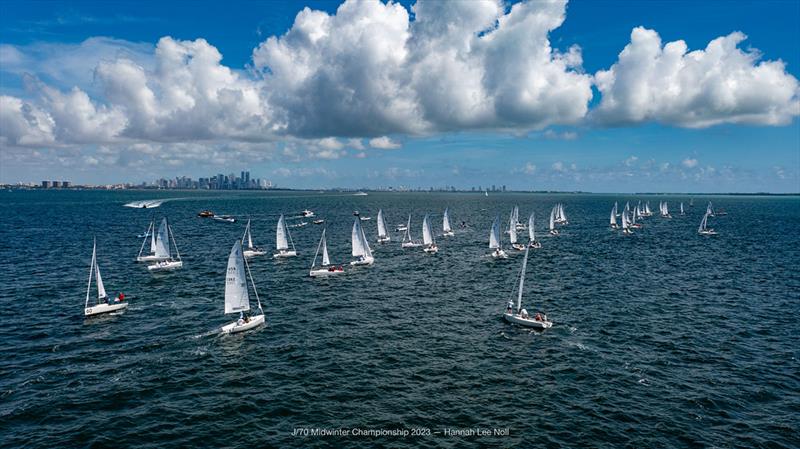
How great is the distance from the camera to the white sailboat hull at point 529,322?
5703 cm

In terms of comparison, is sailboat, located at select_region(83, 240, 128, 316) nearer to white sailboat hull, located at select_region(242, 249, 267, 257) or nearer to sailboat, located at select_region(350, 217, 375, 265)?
sailboat, located at select_region(350, 217, 375, 265)

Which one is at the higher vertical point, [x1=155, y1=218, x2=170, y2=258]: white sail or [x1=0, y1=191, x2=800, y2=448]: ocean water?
[x1=155, y1=218, x2=170, y2=258]: white sail

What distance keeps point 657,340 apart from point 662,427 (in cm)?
2084

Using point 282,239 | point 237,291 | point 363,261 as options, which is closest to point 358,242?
point 363,261

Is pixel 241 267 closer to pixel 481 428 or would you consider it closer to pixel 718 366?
pixel 481 428

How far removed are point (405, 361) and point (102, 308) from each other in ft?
141

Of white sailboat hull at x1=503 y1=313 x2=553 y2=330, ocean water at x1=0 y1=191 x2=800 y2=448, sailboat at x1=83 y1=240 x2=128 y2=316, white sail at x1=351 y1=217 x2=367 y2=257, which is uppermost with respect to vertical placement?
white sail at x1=351 y1=217 x2=367 y2=257

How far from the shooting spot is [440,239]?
148 metres

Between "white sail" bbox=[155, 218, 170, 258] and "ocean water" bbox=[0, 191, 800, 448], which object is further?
"white sail" bbox=[155, 218, 170, 258]

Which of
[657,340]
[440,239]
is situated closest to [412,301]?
[657,340]

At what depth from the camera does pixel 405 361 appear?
47875mm

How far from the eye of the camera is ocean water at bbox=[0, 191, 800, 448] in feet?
116

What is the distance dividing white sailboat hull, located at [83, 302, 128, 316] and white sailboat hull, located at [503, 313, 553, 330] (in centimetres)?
5301

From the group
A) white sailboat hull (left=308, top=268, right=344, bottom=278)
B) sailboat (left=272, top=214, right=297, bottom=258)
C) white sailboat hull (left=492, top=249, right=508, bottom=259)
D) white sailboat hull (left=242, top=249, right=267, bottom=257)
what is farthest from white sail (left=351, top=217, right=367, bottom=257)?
white sailboat hull (left=492, top=249, right=508, bottom=259)
